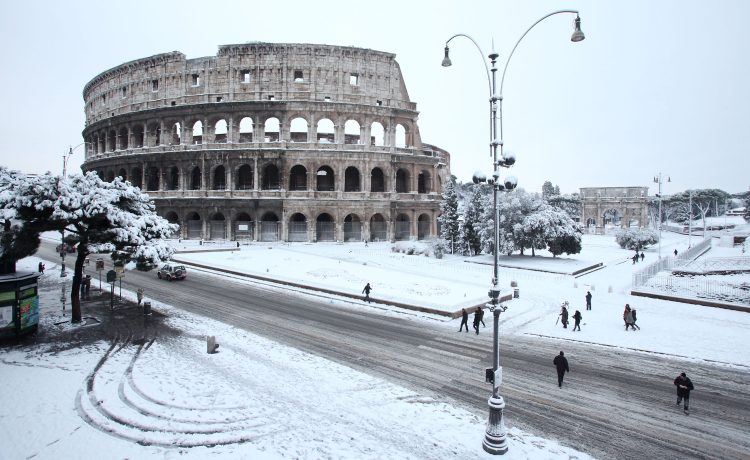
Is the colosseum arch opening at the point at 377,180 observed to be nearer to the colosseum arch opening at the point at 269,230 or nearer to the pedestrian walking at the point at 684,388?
the colosseum arch opening at the point at 269,230

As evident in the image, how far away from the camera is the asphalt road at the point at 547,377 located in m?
9.05

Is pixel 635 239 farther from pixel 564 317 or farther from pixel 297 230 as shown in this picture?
pixel 564 317

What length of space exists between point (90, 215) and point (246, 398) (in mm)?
10117

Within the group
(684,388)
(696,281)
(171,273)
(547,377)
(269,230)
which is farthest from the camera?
(269,230)

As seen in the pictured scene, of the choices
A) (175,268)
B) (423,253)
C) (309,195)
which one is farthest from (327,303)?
(309,195)

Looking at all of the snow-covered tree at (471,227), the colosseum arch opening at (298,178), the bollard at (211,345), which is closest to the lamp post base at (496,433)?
the bollard at (211,345)

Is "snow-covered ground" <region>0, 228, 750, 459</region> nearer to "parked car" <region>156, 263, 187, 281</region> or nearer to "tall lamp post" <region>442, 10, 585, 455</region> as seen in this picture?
"tall lamp post" <region>442, 10, 585, 455</region>

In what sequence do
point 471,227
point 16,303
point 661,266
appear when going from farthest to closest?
point 471,227 < point 661,266 < point 16,303

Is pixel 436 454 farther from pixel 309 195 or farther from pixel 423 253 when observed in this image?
pixel 309 195

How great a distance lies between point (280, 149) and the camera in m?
44.6

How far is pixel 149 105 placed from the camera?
50.0m

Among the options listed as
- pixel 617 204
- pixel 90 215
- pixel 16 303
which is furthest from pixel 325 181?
pixel 617 204

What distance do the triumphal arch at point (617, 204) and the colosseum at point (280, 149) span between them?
160 feet

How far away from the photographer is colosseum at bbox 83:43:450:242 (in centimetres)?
4522
